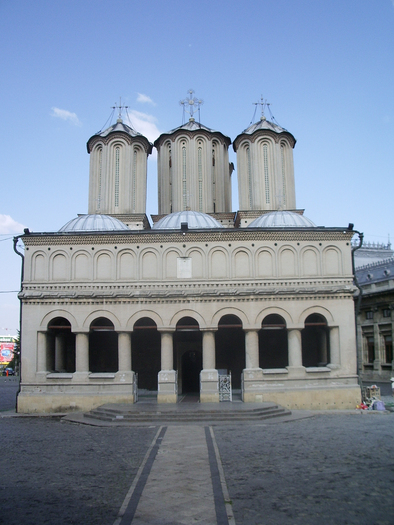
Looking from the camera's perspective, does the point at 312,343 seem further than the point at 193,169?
No

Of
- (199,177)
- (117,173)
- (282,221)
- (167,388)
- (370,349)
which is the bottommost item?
(167,388)

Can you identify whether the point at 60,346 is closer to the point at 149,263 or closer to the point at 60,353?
the point at 60,353

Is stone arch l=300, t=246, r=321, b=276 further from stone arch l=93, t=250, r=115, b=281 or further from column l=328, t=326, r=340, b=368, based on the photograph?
stone arch l=93, t=250, r=115, b=281

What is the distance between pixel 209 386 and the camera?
2228 cm

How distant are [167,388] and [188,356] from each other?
5.20 meters

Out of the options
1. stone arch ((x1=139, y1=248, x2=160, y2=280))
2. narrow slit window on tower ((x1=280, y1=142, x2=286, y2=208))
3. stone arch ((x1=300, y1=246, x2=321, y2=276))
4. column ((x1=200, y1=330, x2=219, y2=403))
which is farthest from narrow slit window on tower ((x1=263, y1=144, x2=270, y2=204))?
column ((x1=200, y1=330, x2=219, y2=403))

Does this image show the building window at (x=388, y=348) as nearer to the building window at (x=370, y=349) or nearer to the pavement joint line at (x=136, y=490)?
the building window at (x=370, y=349)

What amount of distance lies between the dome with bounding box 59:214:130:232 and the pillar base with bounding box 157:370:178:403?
330 inches

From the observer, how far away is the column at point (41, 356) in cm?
2258

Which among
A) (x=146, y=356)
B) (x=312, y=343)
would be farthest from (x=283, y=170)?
(x=146, y=356)

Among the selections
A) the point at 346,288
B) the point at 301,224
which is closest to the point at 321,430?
the point at 346,288

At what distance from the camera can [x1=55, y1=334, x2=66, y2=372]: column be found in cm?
2573

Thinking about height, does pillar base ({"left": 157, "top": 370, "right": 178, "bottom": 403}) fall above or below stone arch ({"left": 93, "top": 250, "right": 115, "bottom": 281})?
below

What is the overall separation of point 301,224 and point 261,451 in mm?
15331
